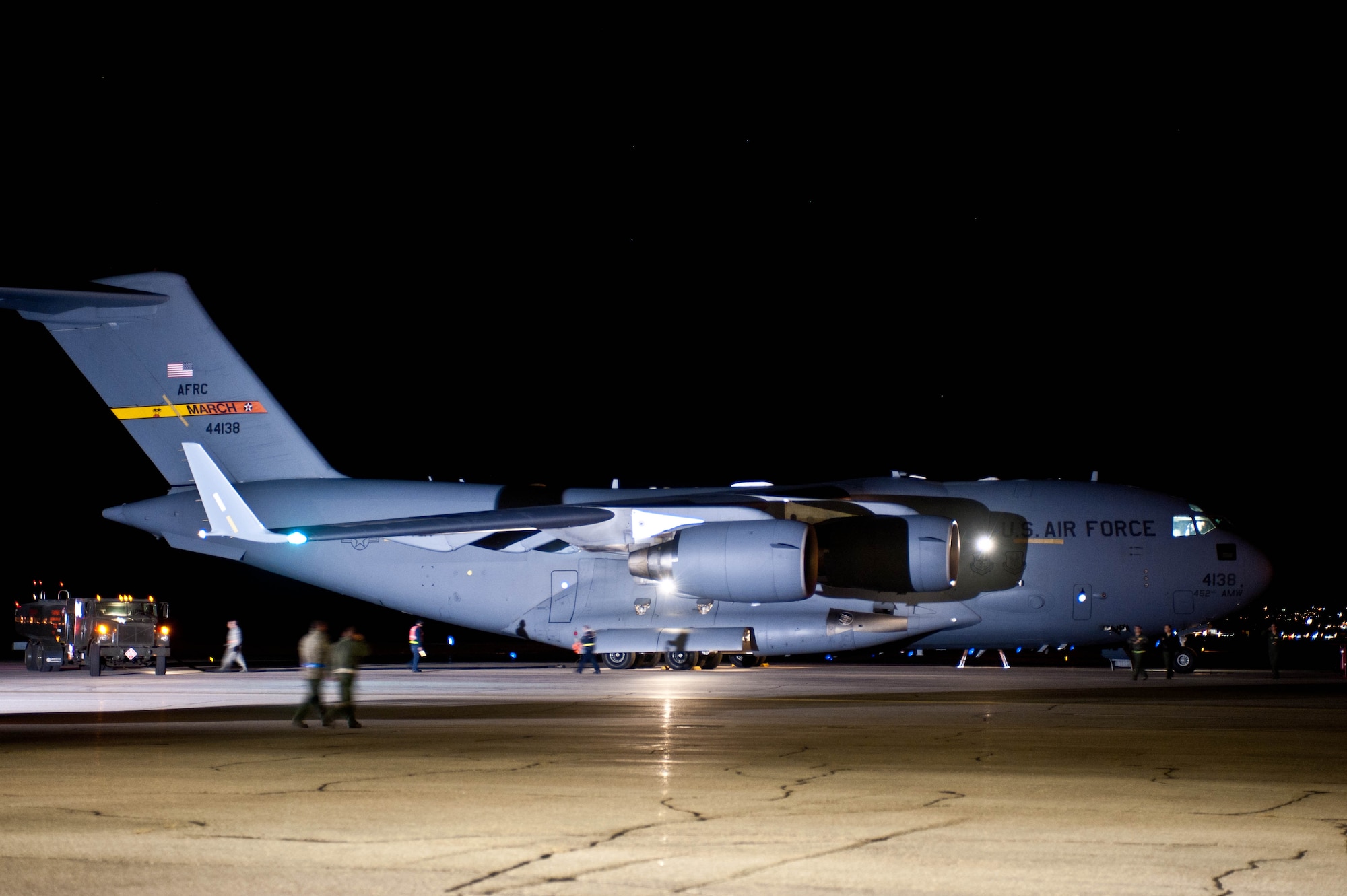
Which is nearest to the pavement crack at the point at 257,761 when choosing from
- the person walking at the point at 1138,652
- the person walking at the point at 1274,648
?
the person walking at the point at 1138,652

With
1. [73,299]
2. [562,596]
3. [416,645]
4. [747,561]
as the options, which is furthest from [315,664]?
[416,645]

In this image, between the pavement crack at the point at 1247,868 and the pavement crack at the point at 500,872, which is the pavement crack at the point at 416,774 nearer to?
the pavement crack at the point at 500,872

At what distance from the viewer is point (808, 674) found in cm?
2497

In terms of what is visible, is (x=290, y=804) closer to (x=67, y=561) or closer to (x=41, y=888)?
(x=41, y=888)

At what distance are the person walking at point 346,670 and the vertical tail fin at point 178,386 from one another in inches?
560

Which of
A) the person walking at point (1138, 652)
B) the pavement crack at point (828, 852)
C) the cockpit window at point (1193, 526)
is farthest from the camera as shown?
the cockpit window at point (1193, 526)

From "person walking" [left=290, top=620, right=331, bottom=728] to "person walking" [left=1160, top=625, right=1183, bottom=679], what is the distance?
15.2 meters

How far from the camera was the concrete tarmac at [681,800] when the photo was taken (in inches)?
232

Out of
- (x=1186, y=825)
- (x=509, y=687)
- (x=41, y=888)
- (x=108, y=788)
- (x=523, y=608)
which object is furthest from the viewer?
(x=523, y=608)

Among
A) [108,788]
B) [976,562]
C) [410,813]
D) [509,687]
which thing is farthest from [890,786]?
[976,562]

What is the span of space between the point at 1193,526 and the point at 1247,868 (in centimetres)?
1927

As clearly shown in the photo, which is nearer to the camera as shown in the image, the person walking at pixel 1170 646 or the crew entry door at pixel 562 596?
the person walking at pixel 1170 646

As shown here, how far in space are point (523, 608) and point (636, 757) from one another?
52.3 feet

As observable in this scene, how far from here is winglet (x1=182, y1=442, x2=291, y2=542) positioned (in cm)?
2145
